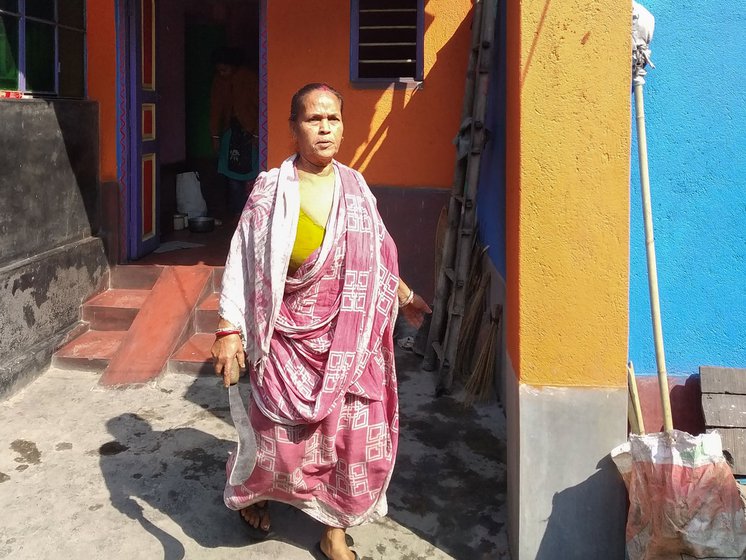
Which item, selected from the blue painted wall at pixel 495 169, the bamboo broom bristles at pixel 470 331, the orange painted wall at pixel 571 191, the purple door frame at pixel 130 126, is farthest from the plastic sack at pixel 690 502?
the purple door frame at pixel 130 126

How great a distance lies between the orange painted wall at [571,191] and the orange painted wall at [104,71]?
455 cm

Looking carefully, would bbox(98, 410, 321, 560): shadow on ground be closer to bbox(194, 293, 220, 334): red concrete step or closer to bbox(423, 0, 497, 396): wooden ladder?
bbox(194, 293, 220, 334): red concrete step

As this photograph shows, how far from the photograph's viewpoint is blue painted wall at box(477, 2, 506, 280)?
4781 mm

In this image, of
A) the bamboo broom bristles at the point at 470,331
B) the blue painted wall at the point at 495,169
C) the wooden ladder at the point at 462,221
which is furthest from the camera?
the bamboo broom bristles at the point at 470,331

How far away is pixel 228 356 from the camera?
9.39 ft

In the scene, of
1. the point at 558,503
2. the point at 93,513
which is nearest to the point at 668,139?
the point at 558,503

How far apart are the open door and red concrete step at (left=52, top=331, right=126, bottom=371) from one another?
114 centimetres

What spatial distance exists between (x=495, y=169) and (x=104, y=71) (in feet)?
11.7

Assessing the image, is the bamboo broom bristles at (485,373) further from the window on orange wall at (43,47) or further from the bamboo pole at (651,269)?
the window on orange wall at (43,47)

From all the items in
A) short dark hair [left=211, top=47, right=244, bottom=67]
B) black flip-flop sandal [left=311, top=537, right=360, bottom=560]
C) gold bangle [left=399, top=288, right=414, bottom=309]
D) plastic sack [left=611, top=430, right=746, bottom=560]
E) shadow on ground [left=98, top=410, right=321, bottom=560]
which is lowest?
black flip-flop sandal [left=311, top=537, right=360, bottom=560]

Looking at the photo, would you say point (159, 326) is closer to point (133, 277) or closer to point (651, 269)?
point (133, 277)

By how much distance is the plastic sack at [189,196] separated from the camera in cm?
902

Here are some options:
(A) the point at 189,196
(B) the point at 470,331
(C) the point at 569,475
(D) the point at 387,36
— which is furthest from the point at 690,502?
(A) the point at 189,196

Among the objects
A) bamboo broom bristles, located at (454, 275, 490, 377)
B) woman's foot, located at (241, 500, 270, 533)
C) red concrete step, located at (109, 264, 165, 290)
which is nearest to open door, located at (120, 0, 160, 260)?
red concrete step, located at (109, 264, 165, 290)
